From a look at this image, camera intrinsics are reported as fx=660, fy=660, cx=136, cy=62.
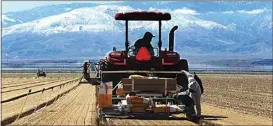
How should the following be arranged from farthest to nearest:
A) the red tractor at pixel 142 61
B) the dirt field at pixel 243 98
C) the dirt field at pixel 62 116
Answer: the dirt field at pixel 243 98
the red tractor at pixel 142 61
the dirt field at pixel 62 116

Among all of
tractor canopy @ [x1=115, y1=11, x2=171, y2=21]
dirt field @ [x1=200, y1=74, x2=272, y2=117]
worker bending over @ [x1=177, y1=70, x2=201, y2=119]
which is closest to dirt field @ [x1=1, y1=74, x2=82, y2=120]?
tractor canopy @ [x1=115, y1=11, x2=171, y2=21]

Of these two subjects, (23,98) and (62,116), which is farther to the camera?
(23,98)

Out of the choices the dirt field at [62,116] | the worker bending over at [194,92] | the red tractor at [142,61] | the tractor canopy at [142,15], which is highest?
the tractor canopy at [142,15]

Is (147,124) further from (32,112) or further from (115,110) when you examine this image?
(32,112)

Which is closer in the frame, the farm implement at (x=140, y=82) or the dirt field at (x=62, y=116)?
the dirt field at (x=62, y=116)

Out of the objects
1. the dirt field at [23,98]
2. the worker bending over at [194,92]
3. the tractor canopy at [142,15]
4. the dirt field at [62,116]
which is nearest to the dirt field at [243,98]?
the worker bending over at [194,92]

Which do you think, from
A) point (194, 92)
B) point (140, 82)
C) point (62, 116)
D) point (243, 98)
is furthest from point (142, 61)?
point (243, 98)

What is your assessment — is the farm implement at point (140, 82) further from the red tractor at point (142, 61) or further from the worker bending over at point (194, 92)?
the worker bending over at point (194, 92)

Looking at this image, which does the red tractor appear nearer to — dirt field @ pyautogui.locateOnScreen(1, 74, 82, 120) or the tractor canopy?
the tractor canopy

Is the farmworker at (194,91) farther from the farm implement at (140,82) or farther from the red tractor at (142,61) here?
the red tractor at (142,61)

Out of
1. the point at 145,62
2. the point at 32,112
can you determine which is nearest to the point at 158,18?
the point at 145,62

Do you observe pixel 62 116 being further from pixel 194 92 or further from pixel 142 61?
pixel 194 92

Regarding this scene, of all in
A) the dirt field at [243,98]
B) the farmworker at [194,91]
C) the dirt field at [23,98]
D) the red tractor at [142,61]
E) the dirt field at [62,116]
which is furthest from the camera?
the dirt field at [243,98]

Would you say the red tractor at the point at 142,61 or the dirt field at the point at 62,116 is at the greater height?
the red tractor at the point at 142,61
